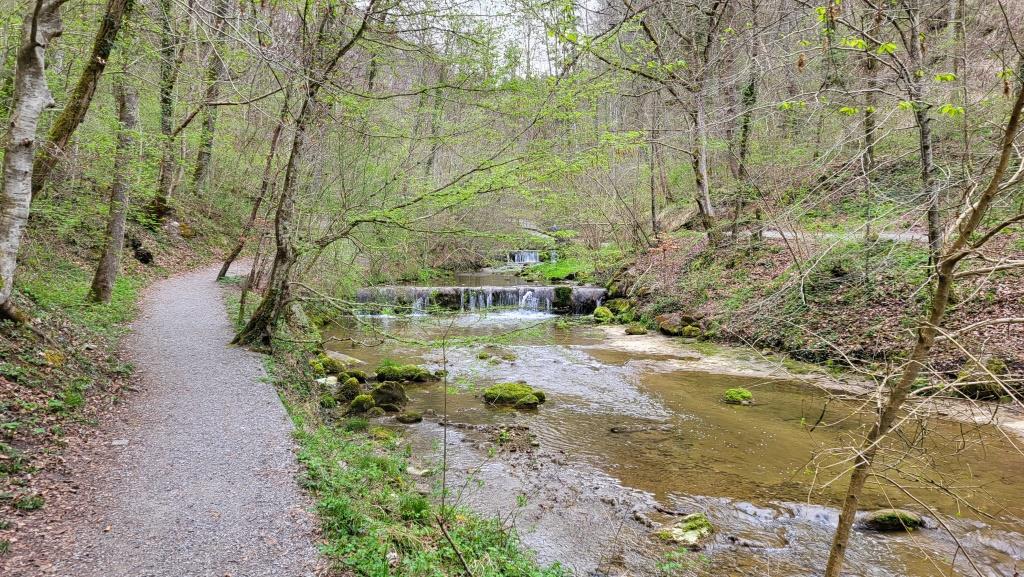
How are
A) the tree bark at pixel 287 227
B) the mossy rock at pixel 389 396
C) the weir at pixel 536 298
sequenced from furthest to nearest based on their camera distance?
the weir at pixel 536 298 < the mossy rock at pixel 389 396 < the tree bark at pixel 287 227

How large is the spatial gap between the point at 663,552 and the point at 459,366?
775cm

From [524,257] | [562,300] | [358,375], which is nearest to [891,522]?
[358,375]

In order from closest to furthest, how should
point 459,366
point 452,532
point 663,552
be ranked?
point 452,532, point 663,552, point 459,366

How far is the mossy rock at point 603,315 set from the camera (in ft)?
Answer: 57.9

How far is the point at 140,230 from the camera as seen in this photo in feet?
57.2

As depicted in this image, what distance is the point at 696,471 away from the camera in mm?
6973

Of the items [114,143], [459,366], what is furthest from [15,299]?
[459,366]

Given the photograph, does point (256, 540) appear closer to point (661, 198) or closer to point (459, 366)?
point (459, 366)

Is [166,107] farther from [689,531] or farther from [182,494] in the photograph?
[689,531]

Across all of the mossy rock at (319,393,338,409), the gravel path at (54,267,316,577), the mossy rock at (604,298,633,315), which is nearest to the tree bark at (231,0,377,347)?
the gravel path at (54,267,316,577)

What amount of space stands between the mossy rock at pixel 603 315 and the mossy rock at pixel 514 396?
315 inches

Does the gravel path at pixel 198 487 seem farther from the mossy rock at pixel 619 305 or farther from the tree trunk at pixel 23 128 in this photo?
the mossy rock at pixel 619 305

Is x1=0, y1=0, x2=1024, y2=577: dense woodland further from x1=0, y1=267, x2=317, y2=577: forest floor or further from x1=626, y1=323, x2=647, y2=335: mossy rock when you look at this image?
x1=0, y1=267, x2=317, y2=577: forest floor

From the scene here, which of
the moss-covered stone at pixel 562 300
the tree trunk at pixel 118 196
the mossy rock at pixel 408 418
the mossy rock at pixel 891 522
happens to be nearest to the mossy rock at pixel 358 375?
the mossy rock at pixel 408 418
